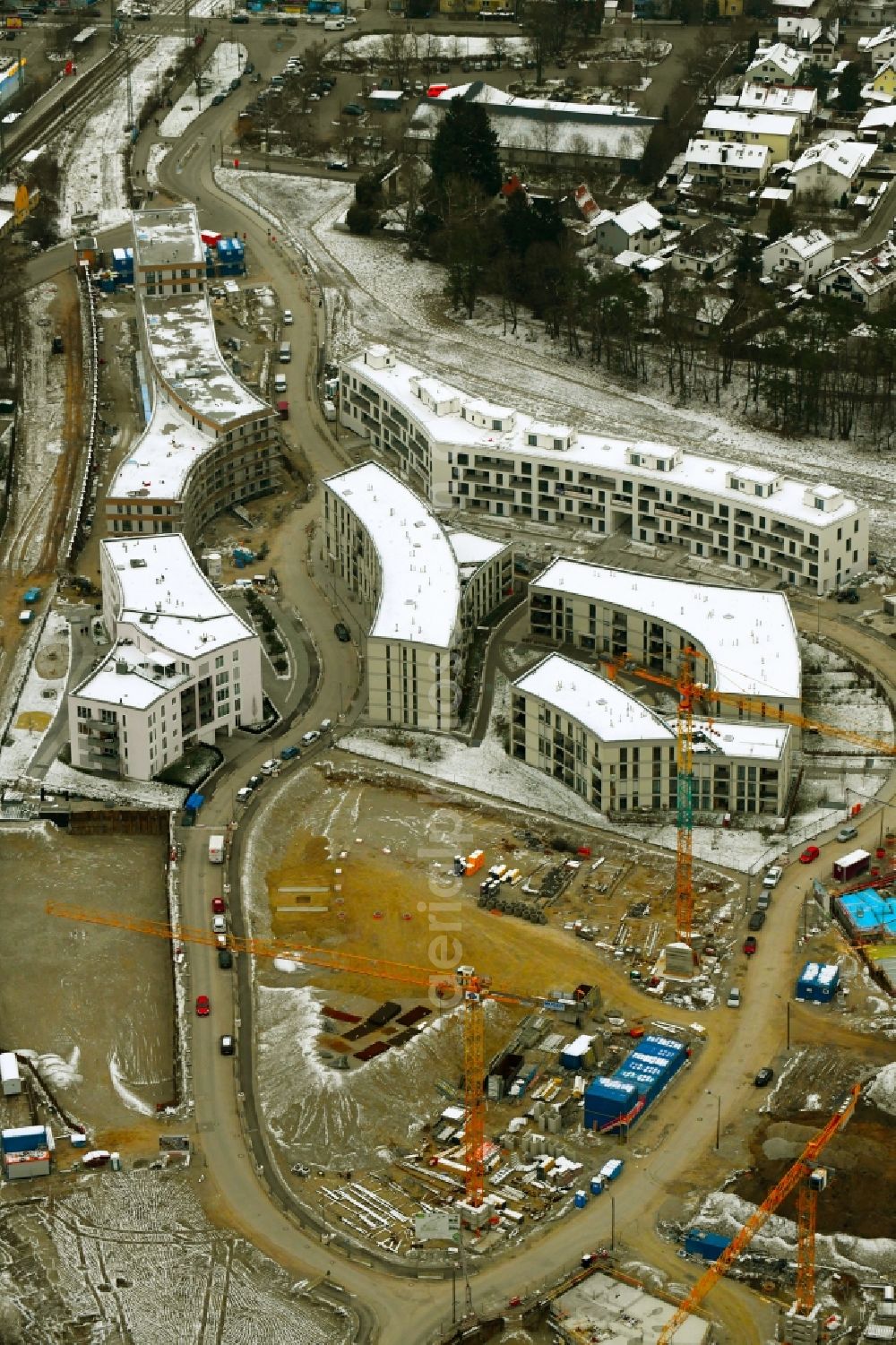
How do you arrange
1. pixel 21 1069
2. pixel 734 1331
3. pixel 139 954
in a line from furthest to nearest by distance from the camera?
1. pixel 139 954
2. pixel 21 1069
3. pixel 734 1331

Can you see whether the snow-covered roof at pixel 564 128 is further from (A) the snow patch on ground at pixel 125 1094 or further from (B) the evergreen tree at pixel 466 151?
(A) the snow patch on ground at pixel 125 1094

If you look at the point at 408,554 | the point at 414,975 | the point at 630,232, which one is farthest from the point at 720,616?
the point at 630,232

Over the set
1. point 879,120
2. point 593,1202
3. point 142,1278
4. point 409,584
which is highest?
point 879,120

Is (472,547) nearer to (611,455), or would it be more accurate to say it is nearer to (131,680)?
(611,455)

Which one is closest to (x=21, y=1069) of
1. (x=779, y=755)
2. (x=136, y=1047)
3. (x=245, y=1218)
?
(x=136, y=1047)

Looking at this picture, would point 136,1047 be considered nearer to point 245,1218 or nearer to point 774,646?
point 245,1218

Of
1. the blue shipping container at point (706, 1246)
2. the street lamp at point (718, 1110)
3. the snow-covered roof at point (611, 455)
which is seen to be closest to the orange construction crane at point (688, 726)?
the street lamp at point (718, 1110)
